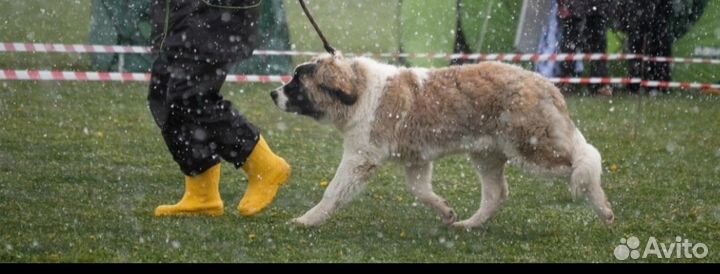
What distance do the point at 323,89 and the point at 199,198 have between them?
840mm

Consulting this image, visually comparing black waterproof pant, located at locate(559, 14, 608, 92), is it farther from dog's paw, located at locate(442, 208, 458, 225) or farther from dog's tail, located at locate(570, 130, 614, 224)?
dog's tail, located at locate(570, 130, 614, 224)

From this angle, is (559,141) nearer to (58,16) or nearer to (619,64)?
(619,64)

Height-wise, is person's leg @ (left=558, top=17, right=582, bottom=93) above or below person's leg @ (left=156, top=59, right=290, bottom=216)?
below

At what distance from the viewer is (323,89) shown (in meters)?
6.36

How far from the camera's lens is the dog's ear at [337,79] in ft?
20.6

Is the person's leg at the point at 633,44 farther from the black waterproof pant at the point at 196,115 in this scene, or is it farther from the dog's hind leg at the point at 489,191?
the black waterproof pant at the point at 196,115

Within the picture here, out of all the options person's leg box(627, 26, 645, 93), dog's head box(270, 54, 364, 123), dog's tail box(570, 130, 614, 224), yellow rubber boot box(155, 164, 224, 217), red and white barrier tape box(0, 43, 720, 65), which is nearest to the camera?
dog's tail box(570, 130, 614, 224)

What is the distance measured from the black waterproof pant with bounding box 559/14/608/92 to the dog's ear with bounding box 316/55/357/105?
7.56 metres

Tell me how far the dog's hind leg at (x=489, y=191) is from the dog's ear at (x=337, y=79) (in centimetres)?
76

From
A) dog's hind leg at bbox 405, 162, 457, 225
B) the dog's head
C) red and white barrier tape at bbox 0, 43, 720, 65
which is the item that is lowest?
red and white barrier tape at bbox 0, 43, 720, 65

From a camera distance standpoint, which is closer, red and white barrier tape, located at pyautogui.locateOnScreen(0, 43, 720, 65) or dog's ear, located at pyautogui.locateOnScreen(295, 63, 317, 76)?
dog's ear, located at pyautogui.locateOnScreen(295, 63, 317, 76)

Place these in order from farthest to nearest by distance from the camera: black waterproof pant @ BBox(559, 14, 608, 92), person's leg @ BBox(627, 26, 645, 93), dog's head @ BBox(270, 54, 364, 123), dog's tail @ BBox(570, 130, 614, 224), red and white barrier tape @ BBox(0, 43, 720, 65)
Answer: person's leg @ BBox(627, 26, 645, 93), black waterproof pant @ BBox(559, 14, 608, 92), red and white barrier tape @ BBox(0, 43, 720, 65), dog's head @ BBox(270, 54, 364, 123), dog's tail @ BBox(570, 130, 614, 224)

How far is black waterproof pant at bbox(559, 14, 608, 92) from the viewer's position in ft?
44.4

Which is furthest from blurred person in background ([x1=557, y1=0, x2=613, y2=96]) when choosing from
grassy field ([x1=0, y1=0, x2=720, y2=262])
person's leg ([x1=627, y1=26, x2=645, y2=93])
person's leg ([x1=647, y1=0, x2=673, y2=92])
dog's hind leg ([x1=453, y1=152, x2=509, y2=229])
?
dog's hind leg ([x1=453, y1=152, x2=509, y2=229])
